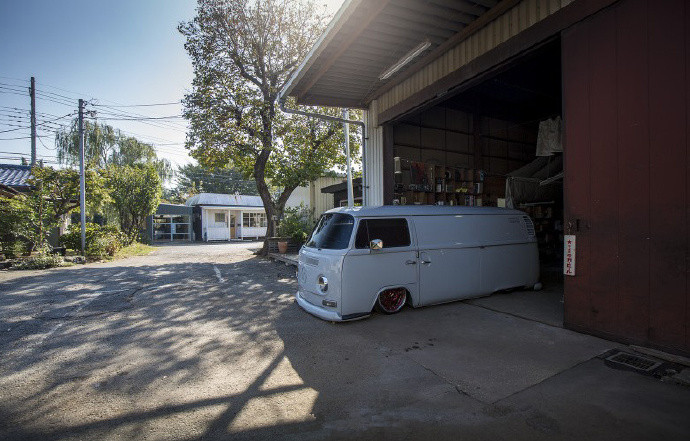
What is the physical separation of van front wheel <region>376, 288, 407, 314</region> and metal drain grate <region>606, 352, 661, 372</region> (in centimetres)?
268

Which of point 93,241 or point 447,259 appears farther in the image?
point 93,241

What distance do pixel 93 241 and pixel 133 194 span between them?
20.7 ft

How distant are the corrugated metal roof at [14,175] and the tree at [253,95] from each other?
863 centimetres

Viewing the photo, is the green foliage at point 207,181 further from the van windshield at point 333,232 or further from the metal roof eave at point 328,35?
the van windshield at point 333,232

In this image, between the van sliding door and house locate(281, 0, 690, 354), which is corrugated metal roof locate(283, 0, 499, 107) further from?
the van sliding door

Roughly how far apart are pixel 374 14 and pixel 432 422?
5.45m

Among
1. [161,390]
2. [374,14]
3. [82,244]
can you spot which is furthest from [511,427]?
[82,244]

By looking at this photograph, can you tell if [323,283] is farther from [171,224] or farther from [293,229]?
[171,224]

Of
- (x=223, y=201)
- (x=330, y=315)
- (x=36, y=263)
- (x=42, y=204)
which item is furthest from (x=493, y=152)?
(x=223, y=201)

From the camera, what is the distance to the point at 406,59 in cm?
648

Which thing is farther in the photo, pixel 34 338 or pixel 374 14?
pixel 374 14

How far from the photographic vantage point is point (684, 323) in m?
3.41

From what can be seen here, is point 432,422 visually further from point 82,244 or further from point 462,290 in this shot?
point 82,244

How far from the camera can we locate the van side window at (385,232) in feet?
16.5
